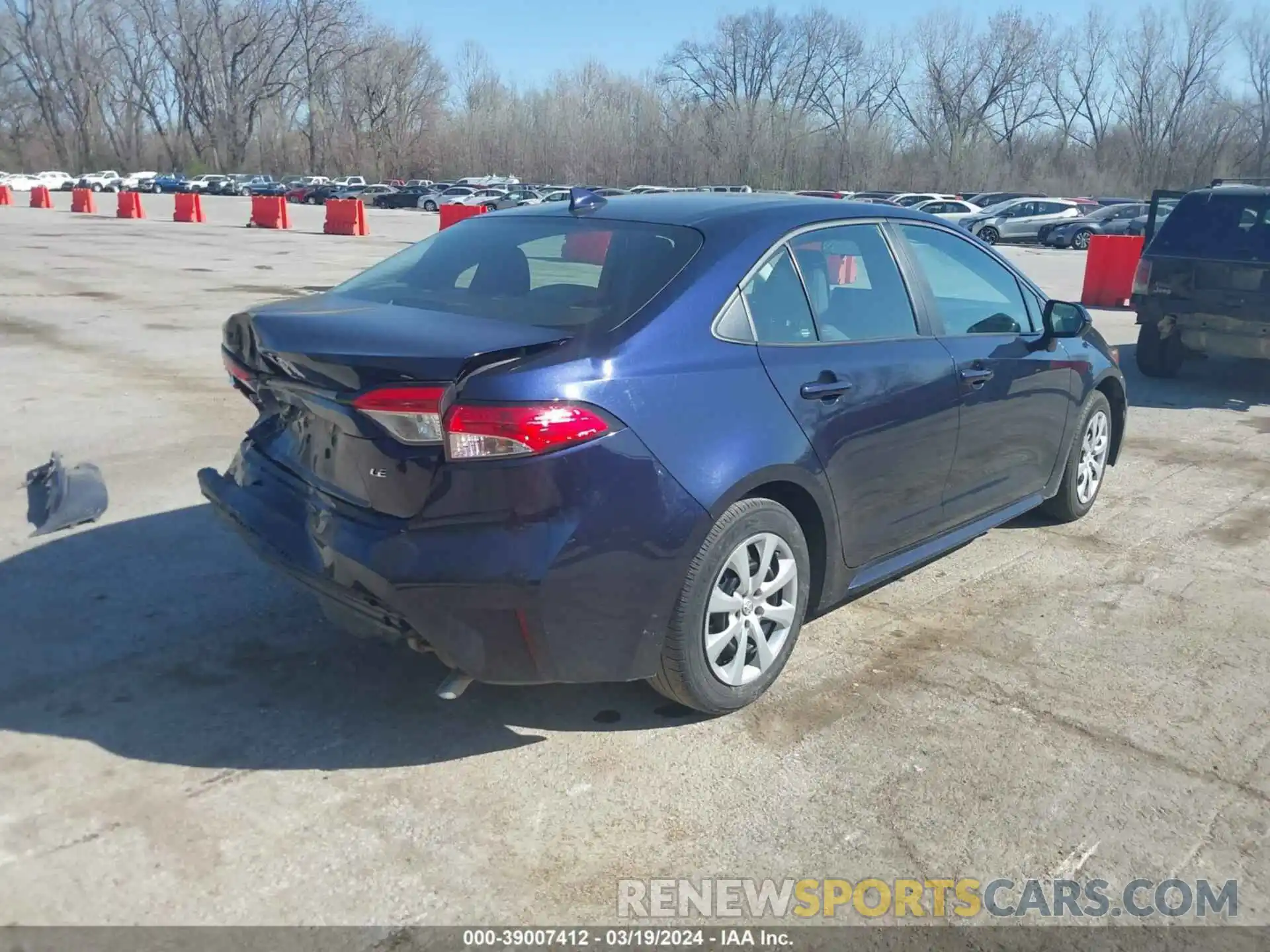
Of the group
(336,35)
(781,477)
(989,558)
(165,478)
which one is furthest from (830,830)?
(336,35)

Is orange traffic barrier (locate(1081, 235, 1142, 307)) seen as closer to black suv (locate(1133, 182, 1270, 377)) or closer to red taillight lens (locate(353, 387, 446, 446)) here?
black suv (locate(1133, 182, 1270, 377))

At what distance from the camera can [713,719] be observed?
370 cm

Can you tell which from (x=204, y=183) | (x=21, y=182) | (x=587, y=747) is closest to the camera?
(x=587, y=747)

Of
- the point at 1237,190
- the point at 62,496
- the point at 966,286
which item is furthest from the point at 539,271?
the point at 1237,190

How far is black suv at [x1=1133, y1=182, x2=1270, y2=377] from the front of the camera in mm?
8859

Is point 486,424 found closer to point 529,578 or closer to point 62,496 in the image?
point 529,578

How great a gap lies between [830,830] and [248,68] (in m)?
103

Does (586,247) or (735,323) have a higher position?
(586,247)

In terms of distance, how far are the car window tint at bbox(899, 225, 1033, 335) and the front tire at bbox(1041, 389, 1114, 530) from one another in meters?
0.85

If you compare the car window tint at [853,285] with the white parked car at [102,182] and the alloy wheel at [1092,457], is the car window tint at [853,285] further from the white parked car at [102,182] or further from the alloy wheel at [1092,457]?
the white parked car at [102,182]

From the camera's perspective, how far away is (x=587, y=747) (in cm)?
351

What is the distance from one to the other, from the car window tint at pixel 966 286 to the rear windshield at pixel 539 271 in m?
1.33

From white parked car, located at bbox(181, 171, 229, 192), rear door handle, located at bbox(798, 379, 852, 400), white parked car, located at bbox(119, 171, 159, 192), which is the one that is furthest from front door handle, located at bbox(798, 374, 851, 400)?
white parked car, located at bbox(119, 171, 159, 192)

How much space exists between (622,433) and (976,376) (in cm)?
202
